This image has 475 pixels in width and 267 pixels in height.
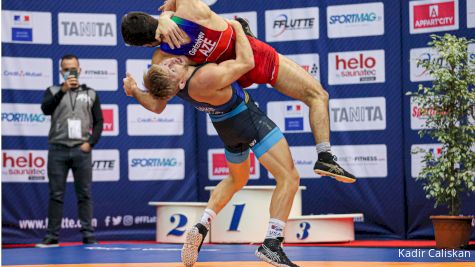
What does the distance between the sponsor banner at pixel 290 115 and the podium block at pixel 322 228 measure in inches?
45.4

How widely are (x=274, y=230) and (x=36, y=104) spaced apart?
4.73 meters

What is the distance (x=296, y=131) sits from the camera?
7.78 m

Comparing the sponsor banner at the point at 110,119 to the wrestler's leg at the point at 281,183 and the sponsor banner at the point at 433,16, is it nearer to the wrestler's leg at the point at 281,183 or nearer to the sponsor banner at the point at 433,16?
the sponsor banner at the point at 433,16

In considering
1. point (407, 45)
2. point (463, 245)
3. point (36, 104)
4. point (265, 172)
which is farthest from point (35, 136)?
point (463, 245)

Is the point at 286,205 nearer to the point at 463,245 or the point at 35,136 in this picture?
the point at 463,245

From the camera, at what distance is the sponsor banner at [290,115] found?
25.4 feet

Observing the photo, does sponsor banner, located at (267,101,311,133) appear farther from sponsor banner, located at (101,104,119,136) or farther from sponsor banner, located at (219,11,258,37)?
sponsor banner, located at (101,104,119,136)

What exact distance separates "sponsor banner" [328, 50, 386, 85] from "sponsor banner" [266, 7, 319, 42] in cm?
37

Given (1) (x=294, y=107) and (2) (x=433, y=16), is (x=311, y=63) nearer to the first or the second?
(1) (x=294, y=107)

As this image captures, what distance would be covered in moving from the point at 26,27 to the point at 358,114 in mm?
3803

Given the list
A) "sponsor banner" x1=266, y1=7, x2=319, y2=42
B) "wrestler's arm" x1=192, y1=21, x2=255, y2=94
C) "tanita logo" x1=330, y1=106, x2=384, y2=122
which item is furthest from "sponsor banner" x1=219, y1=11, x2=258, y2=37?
"wrestler's arm" x1=192, y1=21, x2=255, y2=94

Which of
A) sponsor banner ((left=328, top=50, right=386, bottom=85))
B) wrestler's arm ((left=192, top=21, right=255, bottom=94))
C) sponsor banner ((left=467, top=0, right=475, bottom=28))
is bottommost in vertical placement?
wrestler's arm ((left=192, top=21, right=255, bottom=94))

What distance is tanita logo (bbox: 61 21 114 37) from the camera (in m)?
7.89

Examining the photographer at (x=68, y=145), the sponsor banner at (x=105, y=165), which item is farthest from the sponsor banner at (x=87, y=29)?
the sponsor banner at (x=105, y=165)
